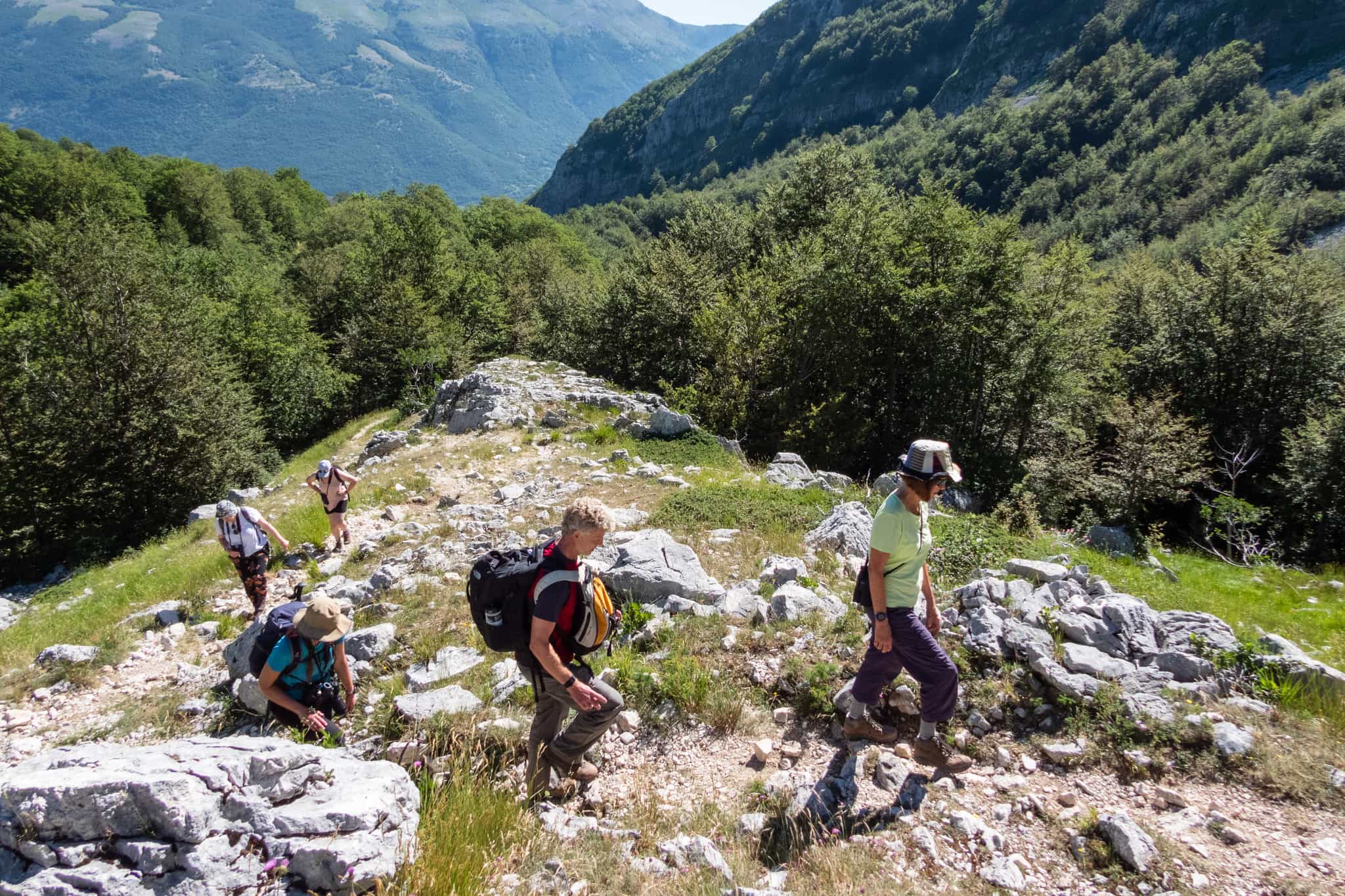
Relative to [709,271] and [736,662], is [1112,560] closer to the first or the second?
[736,662]

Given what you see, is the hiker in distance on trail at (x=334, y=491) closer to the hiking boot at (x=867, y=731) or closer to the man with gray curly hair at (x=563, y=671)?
the man with gray curly hair at (x=563, y=671)

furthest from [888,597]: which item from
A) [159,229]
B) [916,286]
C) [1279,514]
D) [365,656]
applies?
[159,229]

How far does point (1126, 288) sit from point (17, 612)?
44.5 metres

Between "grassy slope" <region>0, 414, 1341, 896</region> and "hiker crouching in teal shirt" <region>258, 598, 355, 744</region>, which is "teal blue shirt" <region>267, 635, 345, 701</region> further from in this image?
"grassy slope" <region>0, 414, 1341, 896</region>

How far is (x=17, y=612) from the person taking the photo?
506 inches

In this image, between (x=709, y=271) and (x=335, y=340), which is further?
(x=335, y=340)

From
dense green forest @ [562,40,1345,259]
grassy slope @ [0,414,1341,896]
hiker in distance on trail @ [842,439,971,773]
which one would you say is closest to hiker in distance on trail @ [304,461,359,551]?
grassy slope @ [0,414,1341,896]

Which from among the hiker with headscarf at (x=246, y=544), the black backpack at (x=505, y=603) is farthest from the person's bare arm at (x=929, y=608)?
the hiker with headscarf at (x=246, y=544)

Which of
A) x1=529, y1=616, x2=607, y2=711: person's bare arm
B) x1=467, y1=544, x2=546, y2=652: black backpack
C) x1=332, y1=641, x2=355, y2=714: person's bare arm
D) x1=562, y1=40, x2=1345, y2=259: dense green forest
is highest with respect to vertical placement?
x1=562, y1=40, x2=1345, y2=259: dense green forest

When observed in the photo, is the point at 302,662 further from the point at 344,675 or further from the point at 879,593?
the point at 879,593

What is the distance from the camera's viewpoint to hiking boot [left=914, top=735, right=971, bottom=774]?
16.0 ft

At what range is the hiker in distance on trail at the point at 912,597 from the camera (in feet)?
14.9

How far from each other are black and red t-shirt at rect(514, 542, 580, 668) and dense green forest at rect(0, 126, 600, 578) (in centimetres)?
2395

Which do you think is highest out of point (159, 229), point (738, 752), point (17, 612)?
point (159, 229)
